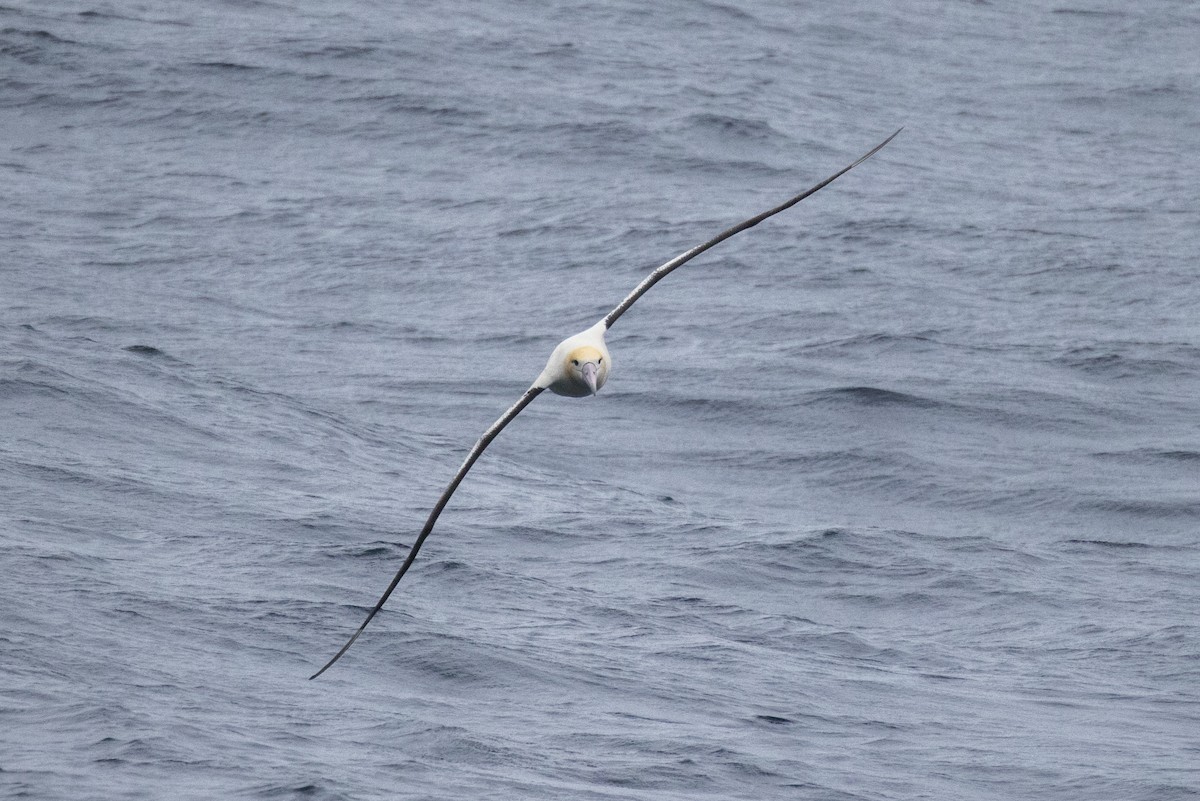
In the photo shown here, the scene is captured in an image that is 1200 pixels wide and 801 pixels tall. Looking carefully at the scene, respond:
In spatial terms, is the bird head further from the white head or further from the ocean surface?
the ocean surface

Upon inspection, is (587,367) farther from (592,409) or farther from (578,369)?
(592,409)

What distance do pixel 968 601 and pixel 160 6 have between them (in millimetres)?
24409

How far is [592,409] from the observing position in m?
23.3

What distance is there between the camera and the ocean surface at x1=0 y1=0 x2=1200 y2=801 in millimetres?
15188

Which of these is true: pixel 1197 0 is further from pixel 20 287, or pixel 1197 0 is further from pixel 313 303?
pixel 20 287

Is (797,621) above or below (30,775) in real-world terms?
below

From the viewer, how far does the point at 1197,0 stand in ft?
145

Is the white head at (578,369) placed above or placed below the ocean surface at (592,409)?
above

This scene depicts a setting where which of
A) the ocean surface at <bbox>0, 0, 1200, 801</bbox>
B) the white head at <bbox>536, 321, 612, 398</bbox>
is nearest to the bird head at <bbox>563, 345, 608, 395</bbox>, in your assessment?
the white head at <bbox>536, 321, 612, 398</bbox>

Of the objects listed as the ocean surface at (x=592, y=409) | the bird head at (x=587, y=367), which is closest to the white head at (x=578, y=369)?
the bird head at (x=587, y=367)

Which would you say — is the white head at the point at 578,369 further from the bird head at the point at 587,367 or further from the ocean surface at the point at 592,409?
the ocean surface at the point at 592,409

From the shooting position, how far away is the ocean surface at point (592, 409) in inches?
598

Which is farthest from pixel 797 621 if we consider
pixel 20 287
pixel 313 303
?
pixel 20 287

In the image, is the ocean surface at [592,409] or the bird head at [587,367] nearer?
the bird head at [587,367]
